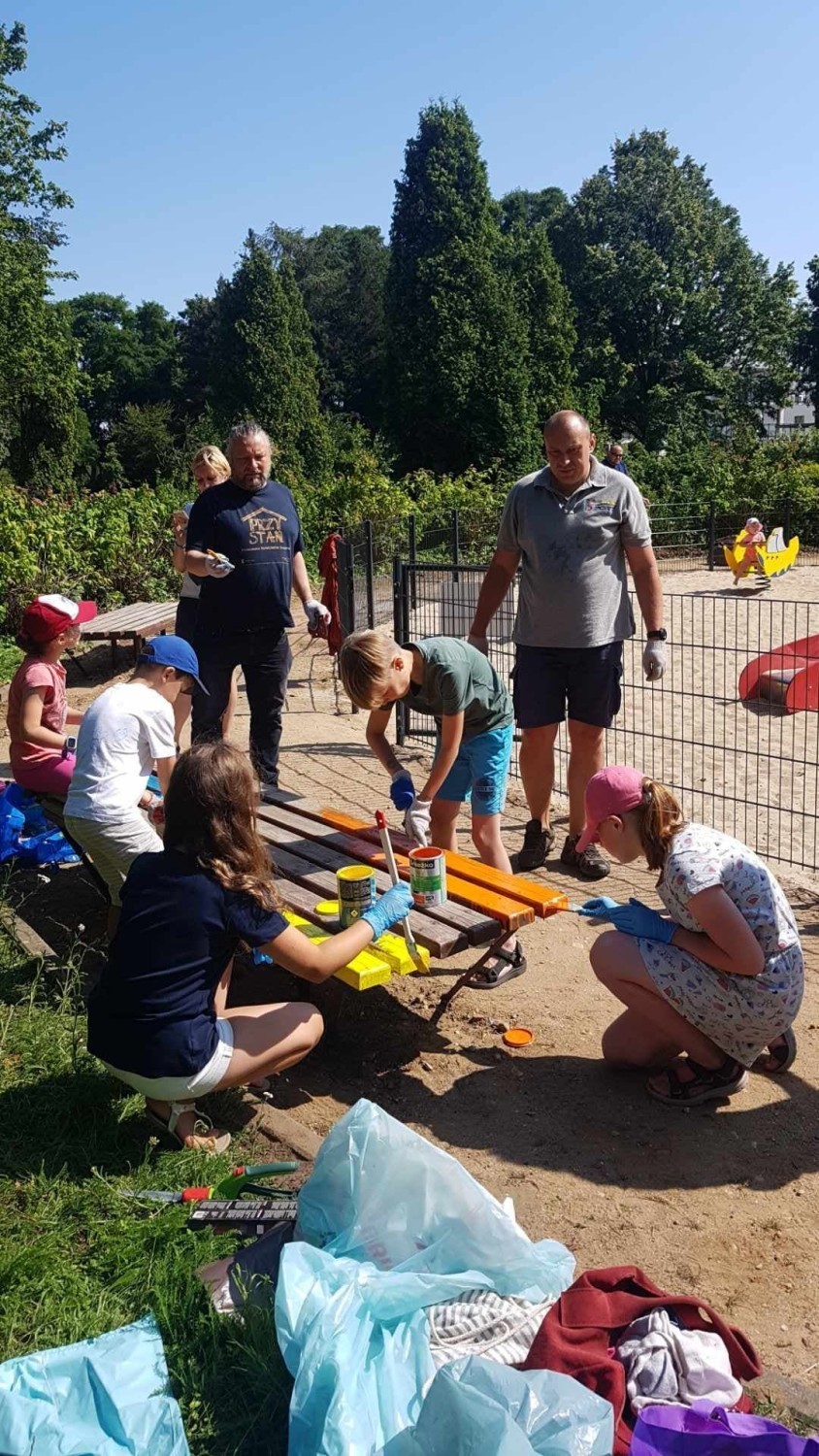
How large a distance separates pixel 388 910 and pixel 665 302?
3694 centimetres

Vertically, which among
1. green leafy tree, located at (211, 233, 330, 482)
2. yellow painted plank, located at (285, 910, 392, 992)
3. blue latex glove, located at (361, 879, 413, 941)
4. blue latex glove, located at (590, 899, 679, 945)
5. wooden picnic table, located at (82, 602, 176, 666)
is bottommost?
yellow painted plank, located at (285, 910, 392, 992)

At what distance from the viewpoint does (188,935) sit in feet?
9.34

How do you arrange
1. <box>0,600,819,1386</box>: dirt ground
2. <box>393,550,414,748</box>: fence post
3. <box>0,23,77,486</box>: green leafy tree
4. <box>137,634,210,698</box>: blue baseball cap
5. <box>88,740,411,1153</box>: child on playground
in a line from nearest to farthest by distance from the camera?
<box>0,600,819,1386</box>: dirt ground, <box>88,740,411,1153</box>: child on playground, <box>137,634,210,698</box>: blue baseball cap, <box>393,550,414,748</box>: fence post, <box>0,23,77,486</box>: green leafy tree

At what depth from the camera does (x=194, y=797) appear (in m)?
2.88

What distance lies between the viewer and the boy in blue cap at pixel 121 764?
153 inches

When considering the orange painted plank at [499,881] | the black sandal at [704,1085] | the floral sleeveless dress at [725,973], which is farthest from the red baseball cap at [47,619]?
the black sandal at [704,1085]

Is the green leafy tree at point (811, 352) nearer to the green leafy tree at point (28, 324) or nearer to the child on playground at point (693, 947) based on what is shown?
the green leafy tree at point (28, 324)

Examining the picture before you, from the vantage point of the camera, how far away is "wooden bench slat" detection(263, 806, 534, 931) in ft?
11.9

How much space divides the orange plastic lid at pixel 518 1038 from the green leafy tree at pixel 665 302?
32.7 m

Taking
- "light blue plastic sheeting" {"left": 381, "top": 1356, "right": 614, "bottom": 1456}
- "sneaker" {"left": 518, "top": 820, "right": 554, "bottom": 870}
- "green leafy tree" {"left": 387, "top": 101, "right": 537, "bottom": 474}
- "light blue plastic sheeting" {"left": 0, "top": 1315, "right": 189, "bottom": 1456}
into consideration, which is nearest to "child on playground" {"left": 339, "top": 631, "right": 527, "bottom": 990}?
"sneaker" {"left": 518, "top": 820, "right": 554, "bottom": 870}

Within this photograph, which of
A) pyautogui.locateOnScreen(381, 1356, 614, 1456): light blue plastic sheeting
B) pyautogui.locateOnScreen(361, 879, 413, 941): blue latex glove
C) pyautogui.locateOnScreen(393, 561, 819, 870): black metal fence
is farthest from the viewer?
pyautogui.locateOnScreen(393, 561, 819, 870): black metal fence

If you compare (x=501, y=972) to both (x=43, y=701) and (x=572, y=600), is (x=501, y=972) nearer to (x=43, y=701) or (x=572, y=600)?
(x=572, y=600)

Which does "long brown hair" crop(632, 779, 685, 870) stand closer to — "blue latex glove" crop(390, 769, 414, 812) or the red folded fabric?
"blue latex glove" crop(390, 769, 414, 812)

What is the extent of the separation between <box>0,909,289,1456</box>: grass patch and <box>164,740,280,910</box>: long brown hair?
73 cm
